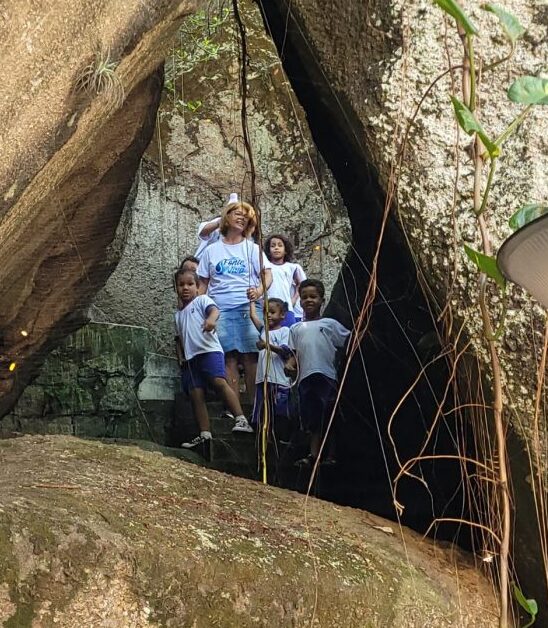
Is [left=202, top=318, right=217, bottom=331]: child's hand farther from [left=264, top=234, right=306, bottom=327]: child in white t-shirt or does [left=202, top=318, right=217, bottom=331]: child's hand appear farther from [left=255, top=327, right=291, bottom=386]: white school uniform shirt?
[left=264, top=234, right=306, bottom=327]: child in white t-shirt

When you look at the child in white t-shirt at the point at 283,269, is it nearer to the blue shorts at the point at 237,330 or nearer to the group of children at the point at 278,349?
the group of children at the point at 278,349

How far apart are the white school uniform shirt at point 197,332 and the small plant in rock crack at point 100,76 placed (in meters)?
2.79

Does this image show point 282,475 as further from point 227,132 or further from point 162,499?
point 227,132

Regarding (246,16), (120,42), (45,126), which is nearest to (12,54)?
(45,126)

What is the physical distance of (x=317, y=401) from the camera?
4695mm

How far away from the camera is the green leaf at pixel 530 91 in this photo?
167 centimetres

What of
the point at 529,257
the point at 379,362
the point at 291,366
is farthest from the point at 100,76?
the point at 291,366

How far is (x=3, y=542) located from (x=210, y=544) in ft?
1.68

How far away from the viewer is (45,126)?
2363 millimetres

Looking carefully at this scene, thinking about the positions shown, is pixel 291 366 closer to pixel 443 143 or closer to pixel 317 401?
pixel 317 401

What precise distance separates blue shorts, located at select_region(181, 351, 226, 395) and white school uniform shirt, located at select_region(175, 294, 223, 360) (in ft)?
0.09

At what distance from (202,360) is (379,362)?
1212 mm

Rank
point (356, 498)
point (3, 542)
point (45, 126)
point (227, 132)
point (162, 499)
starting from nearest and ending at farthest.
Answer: point (3, 542), point (45, 126), point (162, 499), point (356, 498), point (227, 132)

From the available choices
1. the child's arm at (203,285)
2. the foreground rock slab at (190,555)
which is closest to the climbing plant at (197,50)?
the child's arm at (203,285)
